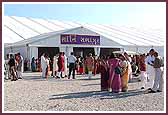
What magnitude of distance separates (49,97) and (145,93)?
2856mm

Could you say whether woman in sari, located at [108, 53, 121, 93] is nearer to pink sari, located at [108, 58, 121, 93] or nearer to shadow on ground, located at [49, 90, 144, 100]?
pink sari, located at [108, 58, 121, 93]

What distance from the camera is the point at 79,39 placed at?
24.7 m

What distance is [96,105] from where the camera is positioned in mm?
8336

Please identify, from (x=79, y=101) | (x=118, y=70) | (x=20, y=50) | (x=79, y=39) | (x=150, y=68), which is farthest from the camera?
(x=79, y=39)

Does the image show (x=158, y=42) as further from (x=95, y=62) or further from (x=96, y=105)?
(x=96, y=105)

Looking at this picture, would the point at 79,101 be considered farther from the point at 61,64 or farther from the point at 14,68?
the point at 61,64

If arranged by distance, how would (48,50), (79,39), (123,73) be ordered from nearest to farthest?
1. (123,73)
2. (79,39)
3. (48,50)

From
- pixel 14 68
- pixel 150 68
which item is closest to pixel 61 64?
pixel 14 68

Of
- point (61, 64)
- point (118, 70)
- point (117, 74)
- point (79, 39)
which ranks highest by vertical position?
point (79, 39)

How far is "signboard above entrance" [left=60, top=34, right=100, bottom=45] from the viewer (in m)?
24.2

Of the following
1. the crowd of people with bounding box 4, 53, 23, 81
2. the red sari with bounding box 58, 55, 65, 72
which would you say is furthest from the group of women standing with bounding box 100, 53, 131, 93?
the red sari with bounding box 58, 55, 65, 72

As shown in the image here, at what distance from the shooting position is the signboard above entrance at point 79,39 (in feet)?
79.4

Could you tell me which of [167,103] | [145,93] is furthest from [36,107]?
[145,93]

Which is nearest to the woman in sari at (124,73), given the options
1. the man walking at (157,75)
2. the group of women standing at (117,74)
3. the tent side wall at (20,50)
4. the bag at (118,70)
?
the group of women standing at (117,74)
